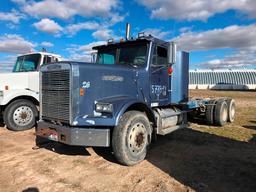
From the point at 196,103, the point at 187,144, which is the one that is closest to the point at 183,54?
the point at 196,103

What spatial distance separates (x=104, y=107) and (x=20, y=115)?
4.71 meters

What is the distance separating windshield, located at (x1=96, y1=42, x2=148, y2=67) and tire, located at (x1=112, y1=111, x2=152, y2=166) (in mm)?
1494

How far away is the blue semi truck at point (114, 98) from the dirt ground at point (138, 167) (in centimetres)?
50

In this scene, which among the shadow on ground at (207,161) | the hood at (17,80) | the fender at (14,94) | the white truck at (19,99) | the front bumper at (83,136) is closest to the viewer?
the shadow on ground at (207,161)

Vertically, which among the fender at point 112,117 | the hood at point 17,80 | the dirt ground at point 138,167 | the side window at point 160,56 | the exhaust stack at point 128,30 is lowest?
the dirt ground at point 138,167

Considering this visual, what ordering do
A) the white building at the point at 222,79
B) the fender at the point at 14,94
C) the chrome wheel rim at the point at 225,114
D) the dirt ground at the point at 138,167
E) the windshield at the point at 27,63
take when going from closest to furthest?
the dirt ground at the point at 138,167 → the fender at the point at 14,94 → the windshield at the point at 27,63 → the chrome wheel rim at the point at 225,114 → the white building at the point at 222,79

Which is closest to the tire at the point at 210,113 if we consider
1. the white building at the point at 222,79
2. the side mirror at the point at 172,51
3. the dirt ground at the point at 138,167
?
the dirt ground at the point at 138,167

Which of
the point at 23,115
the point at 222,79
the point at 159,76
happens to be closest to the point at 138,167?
the point at 159,76

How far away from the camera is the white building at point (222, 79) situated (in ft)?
201

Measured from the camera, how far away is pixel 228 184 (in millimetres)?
4520

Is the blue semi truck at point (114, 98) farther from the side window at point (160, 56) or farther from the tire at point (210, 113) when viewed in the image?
the tire at point (210, 113)

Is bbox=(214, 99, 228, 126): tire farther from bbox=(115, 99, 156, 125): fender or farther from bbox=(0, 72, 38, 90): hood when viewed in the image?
bbox=(0, 72, 38, 90): hood

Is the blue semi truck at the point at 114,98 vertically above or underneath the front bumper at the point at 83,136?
above

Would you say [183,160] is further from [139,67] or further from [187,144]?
[139,67]
